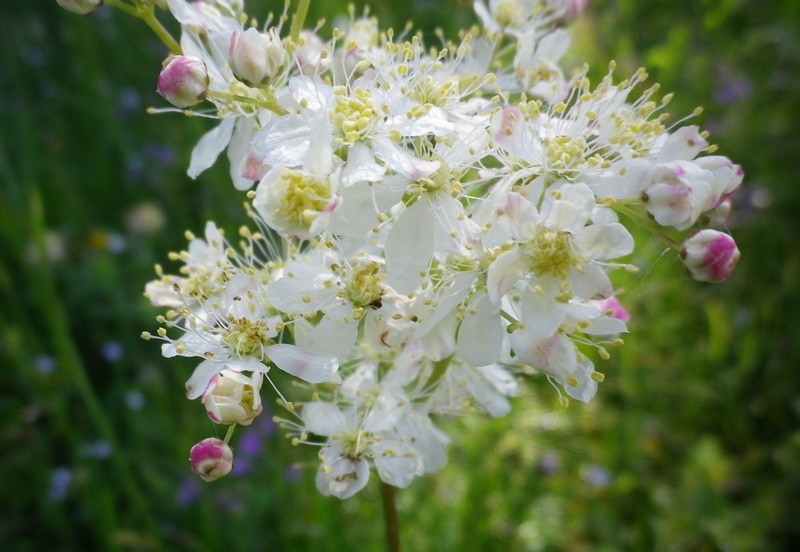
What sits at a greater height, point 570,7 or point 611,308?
point 570,7

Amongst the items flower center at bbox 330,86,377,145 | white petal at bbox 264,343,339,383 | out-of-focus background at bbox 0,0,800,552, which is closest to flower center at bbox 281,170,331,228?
flower center at bbox 330,86,377,145

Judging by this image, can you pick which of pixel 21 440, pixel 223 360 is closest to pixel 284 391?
pixel 21 440

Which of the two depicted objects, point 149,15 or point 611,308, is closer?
point 611,308

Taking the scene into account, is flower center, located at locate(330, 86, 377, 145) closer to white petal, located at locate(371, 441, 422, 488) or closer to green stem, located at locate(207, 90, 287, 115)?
green stem, located at locate(207, 90, 287, 115)

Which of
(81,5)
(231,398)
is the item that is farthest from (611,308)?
(81,5)

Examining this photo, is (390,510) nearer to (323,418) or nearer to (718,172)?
(323,418)

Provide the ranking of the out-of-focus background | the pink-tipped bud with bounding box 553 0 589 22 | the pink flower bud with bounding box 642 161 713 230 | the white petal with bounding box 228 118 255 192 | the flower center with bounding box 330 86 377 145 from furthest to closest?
the out-of-focus background, the pink-tipped bud with bounding box 553 0 589 22, the white petal with bounding box 228 118 255 192, the flower center with bounding box 330 86 377 145, the pink flower bud with bounding box 642 161 713 230

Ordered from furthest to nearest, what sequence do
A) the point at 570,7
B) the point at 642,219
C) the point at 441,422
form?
the point at 441,422 < the point at 570,7 < the point at 642,219

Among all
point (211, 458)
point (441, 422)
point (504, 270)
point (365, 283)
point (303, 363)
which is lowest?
point (441, 422)
